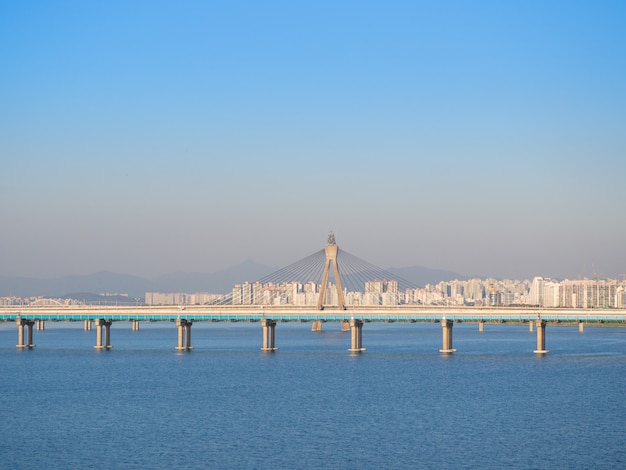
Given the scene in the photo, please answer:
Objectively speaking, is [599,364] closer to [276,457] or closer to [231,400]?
[231,400]

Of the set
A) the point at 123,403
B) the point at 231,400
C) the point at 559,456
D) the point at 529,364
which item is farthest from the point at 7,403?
the point at 529,364

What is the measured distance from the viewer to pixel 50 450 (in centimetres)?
4219

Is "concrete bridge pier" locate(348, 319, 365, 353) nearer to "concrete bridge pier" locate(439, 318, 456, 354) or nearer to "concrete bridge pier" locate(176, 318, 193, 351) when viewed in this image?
"concrete bridge pier" locate(439, 318, 456, 354)

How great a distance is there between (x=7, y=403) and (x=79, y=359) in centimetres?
3433

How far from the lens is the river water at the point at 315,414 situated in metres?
40.8

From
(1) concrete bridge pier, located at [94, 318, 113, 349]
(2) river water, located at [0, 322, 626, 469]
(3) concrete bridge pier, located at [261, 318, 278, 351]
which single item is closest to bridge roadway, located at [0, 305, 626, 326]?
(1) concrete bridge pier, located at [94, 318, 113, 349]

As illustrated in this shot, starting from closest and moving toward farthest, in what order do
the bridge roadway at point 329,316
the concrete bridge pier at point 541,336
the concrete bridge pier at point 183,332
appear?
1. the concrete bridge pier at point 541,336
2. the bridge roadway at point 329,316
3. the concrete bridge pier at point 183,332

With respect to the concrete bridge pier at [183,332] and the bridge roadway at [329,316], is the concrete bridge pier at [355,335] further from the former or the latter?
the concrete bridge pier at [183,332]

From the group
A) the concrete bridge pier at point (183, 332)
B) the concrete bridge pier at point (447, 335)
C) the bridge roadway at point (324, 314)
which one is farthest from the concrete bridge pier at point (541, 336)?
the concrete bridge pier at point (183, 332)

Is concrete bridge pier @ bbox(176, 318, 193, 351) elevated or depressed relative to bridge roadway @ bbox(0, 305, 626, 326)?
depressed

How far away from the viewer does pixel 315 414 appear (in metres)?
51.9

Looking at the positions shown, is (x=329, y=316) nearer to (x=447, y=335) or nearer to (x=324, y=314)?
(x=324, y=314)

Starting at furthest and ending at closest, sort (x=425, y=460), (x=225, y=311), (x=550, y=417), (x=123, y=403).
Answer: (x=225, y=311) < (x=123, y=403) < (x=550, y=417) < (x=425, y=460)

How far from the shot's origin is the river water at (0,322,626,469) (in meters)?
40.8
